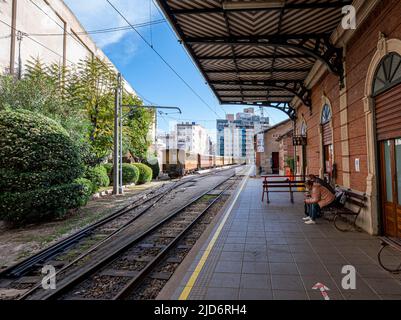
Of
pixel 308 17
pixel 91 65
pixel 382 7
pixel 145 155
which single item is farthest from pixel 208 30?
pixel 145 155

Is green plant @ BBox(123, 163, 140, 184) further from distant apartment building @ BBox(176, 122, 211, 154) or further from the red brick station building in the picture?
distant apartment building @ BBox(176, 122, 211, 154)

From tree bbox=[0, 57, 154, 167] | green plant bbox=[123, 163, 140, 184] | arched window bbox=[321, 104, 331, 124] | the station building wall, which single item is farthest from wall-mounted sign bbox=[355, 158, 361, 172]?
green plant bbox=[123, 163, 140, 184]

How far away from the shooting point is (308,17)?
678cm

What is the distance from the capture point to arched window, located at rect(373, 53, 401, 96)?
5.09 metres

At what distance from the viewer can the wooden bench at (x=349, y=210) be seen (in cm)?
650

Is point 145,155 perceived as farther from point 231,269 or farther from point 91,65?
point 231,269

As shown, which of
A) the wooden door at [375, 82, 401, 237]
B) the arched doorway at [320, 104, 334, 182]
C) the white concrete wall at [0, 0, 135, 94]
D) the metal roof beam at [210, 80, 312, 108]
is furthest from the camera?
the white concrete wall at [0, 0, 135, 94]

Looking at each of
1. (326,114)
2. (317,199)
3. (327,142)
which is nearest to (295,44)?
(326,114)

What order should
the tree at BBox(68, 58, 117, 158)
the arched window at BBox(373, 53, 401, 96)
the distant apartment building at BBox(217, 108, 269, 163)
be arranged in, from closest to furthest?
the arched window at BBox(373, 53, 401, 96), the tree at BBox(68, 58, 117, 158), the distant apartment building at BBox(217, 108, 269, 163)

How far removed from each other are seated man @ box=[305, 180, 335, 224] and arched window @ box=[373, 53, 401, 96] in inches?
108

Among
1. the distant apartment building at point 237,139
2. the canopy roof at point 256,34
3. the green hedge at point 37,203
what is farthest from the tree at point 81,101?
the distant apartment building at point 237,139

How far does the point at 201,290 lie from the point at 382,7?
6.56 m

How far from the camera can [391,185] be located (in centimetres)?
554

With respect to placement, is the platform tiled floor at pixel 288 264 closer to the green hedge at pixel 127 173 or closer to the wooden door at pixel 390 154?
the wooden door at pixel 390 154
